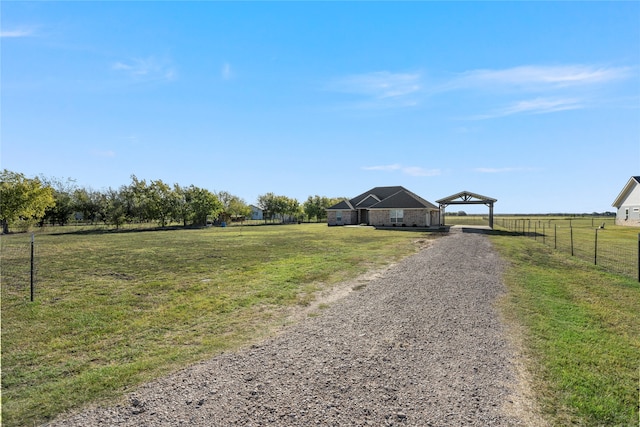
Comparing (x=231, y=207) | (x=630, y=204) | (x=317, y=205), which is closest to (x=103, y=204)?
(x=231, y=207)

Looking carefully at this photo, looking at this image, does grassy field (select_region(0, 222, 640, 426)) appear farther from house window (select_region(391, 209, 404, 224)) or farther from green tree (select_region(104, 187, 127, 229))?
green tree (select_region(104, 187, 127, 229))

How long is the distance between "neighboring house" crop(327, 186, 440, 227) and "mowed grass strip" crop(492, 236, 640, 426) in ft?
92.0

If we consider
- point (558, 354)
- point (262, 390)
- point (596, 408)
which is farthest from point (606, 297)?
point (262, 390)

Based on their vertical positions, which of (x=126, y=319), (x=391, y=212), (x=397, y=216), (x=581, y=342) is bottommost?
(x=126, y=319)

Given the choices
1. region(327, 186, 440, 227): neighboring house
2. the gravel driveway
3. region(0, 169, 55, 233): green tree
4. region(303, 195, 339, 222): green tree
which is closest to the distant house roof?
region(327, 186, 440, 227): neighboring house

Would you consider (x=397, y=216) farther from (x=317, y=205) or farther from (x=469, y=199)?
(x=317, y=205)

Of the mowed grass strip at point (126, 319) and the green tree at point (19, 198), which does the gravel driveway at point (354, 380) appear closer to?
the mowed grass strip at point (126, 319)

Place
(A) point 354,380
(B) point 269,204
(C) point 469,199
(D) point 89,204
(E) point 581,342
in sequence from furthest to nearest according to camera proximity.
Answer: (B) point 269,204
(D) point 89,204
(C) point 469,199
(E) point 581,342
(A) point 354,380

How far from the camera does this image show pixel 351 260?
42.9 feet

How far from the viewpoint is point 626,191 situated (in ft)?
134

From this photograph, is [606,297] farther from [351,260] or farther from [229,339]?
[229,339]

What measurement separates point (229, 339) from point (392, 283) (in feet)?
17.2

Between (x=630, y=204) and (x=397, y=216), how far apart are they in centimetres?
2868

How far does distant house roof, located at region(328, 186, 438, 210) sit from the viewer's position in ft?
127
